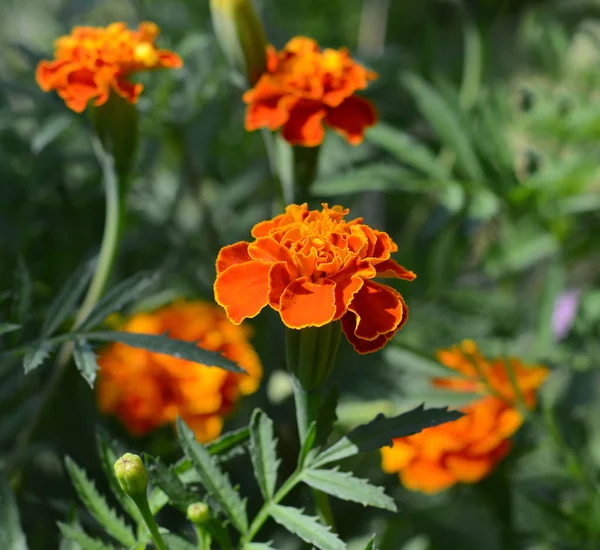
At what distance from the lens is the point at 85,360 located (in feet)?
1.61

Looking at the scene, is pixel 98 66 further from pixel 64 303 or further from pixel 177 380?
pixel 177 380

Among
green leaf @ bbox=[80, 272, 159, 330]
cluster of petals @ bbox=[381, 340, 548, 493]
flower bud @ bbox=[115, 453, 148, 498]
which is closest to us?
flower bud @ bbox=[115, 453, 148, 498]

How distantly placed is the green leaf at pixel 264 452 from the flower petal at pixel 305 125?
0.70 ft

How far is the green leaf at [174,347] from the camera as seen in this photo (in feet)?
1.58

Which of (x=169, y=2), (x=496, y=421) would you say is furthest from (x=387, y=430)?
(x=169, y=2)

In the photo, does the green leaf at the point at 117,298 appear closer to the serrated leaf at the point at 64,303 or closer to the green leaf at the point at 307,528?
the serrated leaf at the point at 64,303

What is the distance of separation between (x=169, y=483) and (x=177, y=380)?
32 cm

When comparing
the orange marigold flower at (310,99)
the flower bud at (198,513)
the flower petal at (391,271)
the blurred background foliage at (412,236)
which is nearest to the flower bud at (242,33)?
the orange marigold flower at (310,99)

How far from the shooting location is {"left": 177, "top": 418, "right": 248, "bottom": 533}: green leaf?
0.45 m

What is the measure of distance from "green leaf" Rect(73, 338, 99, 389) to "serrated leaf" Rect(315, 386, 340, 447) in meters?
0.12

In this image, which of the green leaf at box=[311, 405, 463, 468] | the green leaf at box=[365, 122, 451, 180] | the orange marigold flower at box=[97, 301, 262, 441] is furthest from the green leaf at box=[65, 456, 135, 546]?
the green leaf at box=[365, 122, 451, 180]

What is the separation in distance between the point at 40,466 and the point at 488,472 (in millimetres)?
376

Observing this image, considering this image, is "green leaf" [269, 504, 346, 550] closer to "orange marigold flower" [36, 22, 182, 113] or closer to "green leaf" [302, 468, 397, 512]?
"green leaf" [302, 468, 397, 512]

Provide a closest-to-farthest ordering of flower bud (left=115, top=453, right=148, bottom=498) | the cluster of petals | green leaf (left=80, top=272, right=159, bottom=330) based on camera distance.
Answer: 1. flower bud (left=115, top=453, right=148, bottom=498)
2. green leaf (left=80, top=272, right=159, bottom=330)
3. the cluster of petals
